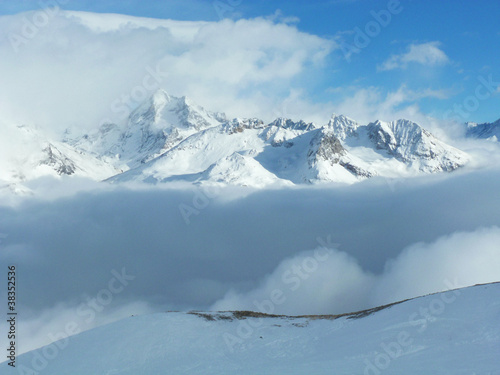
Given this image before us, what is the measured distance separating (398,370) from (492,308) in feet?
34.3

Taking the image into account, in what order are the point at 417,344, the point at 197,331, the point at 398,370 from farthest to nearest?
the point at 197,331, the point at 417,344, the point at 398,370

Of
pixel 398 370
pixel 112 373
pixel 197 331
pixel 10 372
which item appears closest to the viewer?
pixel 398 370

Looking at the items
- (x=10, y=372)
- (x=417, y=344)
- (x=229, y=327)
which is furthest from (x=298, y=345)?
(x=10, y=372)

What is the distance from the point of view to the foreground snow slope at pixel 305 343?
2486cm

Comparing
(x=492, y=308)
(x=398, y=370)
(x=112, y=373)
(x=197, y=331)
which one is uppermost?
(x=197, y=331)

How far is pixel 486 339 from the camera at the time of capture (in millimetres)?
25125

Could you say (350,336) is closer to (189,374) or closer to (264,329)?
(264,329)

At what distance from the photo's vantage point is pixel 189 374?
2755cm

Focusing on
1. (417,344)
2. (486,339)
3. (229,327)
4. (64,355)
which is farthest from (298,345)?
(64,355)

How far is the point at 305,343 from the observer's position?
1296 inches

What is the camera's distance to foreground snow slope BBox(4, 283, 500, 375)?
81.6 feet

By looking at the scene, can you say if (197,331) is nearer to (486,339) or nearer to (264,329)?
(264,329)

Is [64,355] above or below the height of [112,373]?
above

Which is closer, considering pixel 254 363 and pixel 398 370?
pixel 398 370
